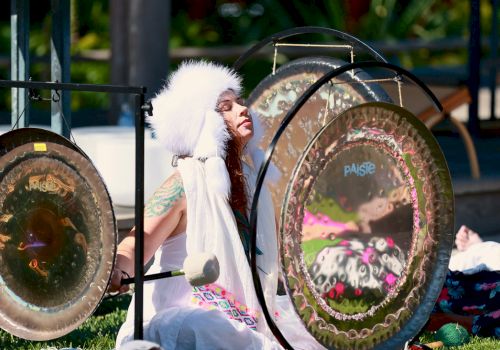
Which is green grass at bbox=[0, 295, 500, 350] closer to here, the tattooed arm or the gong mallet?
the tattooed arm

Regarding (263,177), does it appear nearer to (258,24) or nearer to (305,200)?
(305,200)

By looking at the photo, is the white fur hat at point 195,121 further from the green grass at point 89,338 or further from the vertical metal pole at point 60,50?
the vertical metal pole at point 60,50

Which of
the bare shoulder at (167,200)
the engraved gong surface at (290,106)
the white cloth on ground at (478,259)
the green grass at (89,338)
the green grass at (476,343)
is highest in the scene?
the engraved gong surface at (290,106)

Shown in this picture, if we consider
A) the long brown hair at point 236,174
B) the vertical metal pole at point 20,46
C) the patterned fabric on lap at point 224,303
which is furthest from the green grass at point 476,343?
the vertical metal pole at point 20,46

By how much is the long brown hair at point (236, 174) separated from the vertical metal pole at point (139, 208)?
52 centimetres

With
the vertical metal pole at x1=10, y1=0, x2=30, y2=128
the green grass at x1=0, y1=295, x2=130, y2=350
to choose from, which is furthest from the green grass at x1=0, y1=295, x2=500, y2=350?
the vertical metal pole at x1=10, y1=0, x2=30, y2=128

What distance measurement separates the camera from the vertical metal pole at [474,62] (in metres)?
8.02

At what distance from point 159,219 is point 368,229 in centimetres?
70

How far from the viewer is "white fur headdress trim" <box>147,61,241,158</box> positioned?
406 centimetres

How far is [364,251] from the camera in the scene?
13.5 ft

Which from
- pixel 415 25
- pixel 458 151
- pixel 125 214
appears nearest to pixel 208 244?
pixel 125 214

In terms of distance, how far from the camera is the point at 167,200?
158 inches

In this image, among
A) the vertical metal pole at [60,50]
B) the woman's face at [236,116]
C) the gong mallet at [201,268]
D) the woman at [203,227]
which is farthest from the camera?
the vertical metal pole at [60,50]

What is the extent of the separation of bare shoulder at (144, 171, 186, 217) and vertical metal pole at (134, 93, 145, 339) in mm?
283
